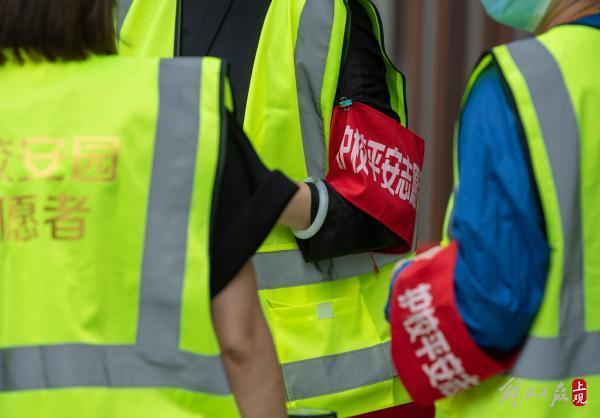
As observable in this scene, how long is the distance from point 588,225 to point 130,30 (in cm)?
106

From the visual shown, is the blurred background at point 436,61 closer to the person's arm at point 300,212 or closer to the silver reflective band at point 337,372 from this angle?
the silver reflective band at point 337,372

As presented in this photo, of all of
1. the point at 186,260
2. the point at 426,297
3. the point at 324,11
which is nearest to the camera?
the point at 186,260

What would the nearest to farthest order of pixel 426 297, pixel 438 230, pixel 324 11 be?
pixel 426 297 < pixel 324 11 < pixel 438 230

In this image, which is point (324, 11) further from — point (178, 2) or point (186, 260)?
point (186, 260)

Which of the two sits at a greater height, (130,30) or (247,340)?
(130,30)

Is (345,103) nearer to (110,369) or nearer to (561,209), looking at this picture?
(561,209)

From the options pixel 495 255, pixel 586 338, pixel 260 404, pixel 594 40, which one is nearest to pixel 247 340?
pixel 260 404

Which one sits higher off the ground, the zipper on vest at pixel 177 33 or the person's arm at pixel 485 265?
the zipper on vest at pixel 177 33

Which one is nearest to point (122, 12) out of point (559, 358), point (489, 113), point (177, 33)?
point (177, 33)

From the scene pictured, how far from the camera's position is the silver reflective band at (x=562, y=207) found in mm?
1498

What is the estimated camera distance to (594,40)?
5.10 ft

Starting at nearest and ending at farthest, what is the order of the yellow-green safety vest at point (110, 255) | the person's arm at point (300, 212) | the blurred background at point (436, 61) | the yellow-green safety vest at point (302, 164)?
the yellow-green safety vest at point (110, 255)
the person's arm at point (300, 212)
the yellow-green safety vest at point (302, 164)
the blurred background at point (436, 61)

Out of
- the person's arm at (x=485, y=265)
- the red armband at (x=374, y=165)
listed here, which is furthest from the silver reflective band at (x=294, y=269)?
the person's arm at (x=485, y=265)

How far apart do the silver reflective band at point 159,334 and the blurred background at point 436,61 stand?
1887 mm
